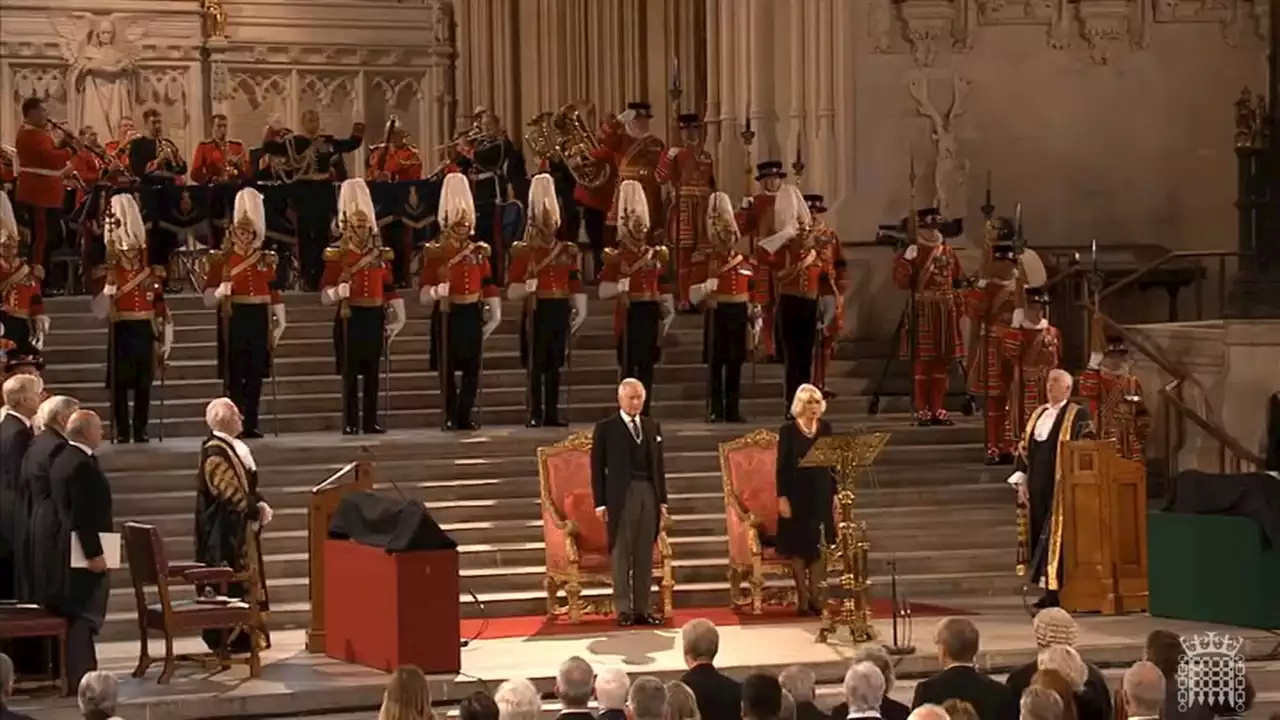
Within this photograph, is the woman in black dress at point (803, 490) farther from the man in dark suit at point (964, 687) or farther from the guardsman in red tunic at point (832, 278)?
the man in dark suit at point (964, 687)

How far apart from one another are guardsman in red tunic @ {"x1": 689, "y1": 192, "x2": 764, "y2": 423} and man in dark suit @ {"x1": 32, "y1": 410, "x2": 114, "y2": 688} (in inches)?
250

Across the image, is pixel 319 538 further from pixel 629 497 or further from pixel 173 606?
pixel 629 497

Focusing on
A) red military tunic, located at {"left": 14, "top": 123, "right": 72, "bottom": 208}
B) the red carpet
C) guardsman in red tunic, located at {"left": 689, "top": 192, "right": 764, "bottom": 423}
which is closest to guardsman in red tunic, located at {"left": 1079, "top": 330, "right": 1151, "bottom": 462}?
the red carpet

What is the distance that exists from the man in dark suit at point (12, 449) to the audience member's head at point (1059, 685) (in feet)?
21.3

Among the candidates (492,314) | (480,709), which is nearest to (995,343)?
(492,314)

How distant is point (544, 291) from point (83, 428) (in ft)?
18.8

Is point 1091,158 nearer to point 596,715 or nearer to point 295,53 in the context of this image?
point 295,53

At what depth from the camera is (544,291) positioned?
1814cm

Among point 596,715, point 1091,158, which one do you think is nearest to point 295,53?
point 1091,158

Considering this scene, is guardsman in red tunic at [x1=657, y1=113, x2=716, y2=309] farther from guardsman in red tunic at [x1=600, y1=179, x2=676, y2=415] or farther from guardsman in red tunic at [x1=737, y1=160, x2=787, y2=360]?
guardsman in red tunic at [x1=600, y1=179, x2=676, y2=415]

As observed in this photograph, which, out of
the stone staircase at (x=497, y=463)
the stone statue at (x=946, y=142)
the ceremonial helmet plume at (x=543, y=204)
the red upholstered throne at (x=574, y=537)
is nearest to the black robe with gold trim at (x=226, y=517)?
the stone staircase at (x=497, y=463)

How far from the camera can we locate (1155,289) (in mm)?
22141

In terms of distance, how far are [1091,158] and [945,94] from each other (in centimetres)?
159

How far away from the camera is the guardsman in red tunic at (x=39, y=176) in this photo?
67.3ft
